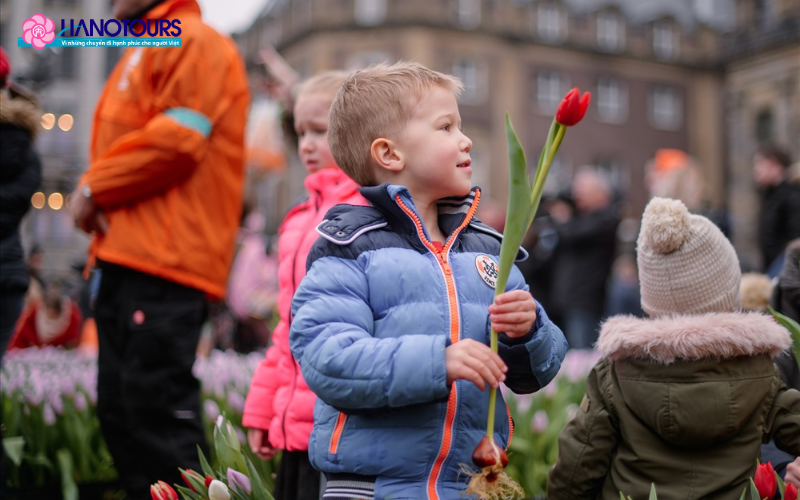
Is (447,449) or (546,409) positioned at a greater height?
(447,449)

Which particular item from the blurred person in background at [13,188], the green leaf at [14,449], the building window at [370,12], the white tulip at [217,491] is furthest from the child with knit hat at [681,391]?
the building window at [370,12]

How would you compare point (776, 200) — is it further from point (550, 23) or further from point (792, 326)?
point (550, 23)

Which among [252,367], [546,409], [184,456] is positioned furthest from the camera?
[252,367]

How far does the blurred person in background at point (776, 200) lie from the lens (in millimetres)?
5906

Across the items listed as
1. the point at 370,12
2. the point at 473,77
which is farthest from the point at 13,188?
the point at 370,12

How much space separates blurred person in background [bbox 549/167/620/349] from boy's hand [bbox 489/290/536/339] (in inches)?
199

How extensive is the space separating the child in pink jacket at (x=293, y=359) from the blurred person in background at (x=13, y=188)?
1160 millimetres

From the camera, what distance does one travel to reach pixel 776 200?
6.02 meters

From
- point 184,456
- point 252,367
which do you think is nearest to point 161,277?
point 184,456

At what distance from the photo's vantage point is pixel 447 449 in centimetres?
188

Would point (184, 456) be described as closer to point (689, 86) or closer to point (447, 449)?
point (447, 449)

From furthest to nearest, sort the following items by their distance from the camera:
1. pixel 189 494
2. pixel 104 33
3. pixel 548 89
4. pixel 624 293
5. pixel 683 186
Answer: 1. pixel 548 89
2. pixel 624 293
3. pixel 683 186
4. pixel 104 33
5. pixel 189 494

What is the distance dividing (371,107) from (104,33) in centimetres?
223

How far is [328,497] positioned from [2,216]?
201cm
